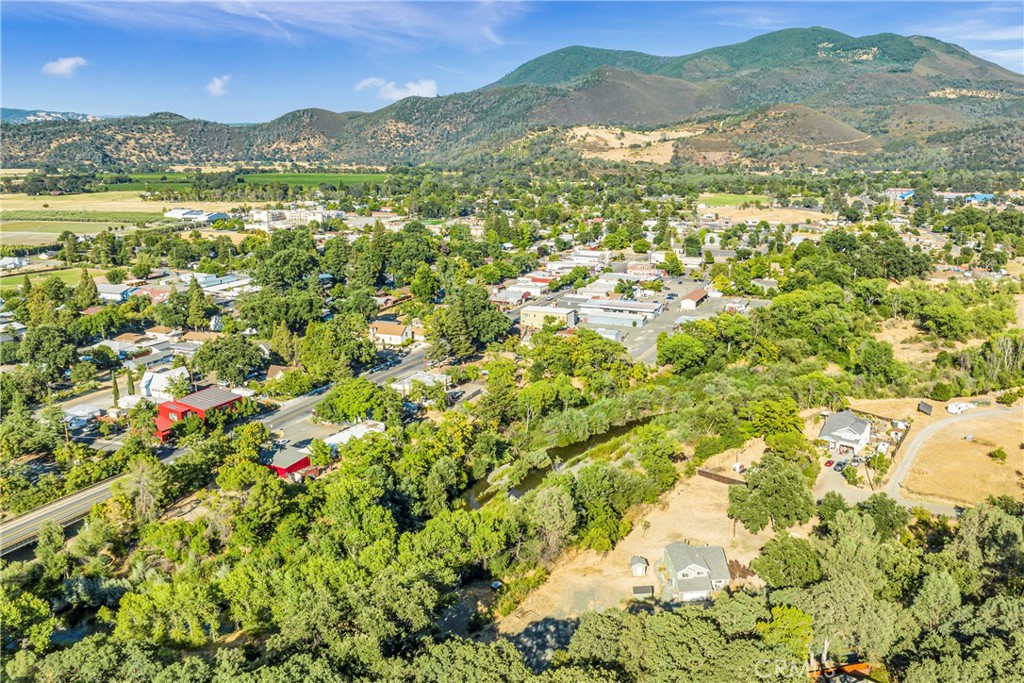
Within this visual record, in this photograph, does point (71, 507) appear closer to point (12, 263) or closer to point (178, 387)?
point (178, 387)

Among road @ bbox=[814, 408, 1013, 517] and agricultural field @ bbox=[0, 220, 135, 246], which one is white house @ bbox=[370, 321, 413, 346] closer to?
road @ bbox=[814, 408, 1013, 517]

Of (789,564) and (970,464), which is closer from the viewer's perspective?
(789,564)

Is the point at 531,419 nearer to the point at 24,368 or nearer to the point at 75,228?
the point at 24,368

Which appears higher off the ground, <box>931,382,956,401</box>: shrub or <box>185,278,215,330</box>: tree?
<box>185,278,215,330</box>: tree

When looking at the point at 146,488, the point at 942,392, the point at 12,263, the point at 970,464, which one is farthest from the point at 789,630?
the point at 12,263

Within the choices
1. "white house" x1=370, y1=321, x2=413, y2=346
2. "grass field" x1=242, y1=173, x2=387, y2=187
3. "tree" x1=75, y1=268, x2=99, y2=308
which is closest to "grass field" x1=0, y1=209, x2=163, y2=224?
"grass field" x1=242, y1=173, x2=387, y2=187

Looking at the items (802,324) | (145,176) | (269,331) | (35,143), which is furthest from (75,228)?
(35,143)
